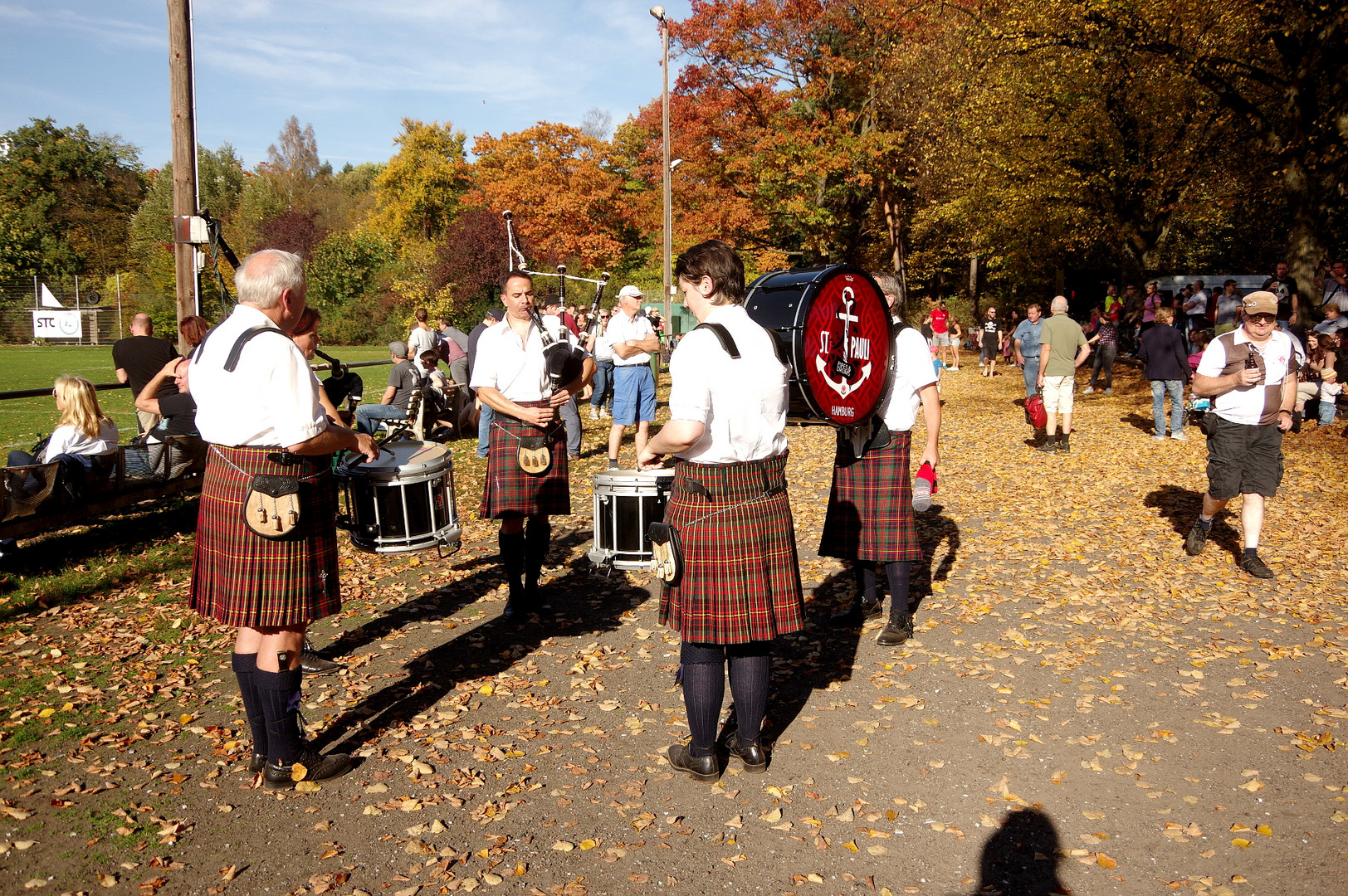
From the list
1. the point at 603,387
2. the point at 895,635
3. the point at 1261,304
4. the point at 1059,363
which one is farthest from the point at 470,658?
the point at 603,387

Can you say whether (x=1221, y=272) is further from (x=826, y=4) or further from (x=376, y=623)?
(x=376, y=623)

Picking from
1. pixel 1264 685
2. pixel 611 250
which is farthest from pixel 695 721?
pixel 611 250

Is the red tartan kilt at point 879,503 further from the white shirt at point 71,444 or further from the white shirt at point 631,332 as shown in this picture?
the white shirt at point 71,444

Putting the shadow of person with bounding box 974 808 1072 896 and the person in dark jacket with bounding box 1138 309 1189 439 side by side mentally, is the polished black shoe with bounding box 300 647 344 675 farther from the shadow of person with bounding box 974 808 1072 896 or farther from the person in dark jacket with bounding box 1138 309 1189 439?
the person in dark jacket with bounding box 1138 309 1189 439

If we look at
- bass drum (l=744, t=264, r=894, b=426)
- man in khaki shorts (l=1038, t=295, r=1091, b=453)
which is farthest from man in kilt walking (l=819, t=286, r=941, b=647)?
man in khaki shorts (l=1038, t=295, r=1091, b=453)

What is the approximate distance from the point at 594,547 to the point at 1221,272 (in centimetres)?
3324

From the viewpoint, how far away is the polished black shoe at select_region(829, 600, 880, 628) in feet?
19.1

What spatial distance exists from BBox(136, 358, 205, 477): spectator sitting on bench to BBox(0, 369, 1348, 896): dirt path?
71.7 inches

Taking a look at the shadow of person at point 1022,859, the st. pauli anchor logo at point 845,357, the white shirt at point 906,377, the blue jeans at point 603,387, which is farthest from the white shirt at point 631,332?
the shadow of person at point 1022,859

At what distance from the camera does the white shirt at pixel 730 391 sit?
135 inches

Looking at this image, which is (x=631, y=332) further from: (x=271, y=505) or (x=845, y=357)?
(x=271, y=505)

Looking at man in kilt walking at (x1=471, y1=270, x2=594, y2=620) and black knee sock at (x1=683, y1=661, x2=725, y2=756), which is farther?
man in kilt walking at (x1=471, y1=270, x2=594, y2=620)

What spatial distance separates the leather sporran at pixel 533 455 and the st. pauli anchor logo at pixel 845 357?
1915 mm

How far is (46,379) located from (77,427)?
671 inches
